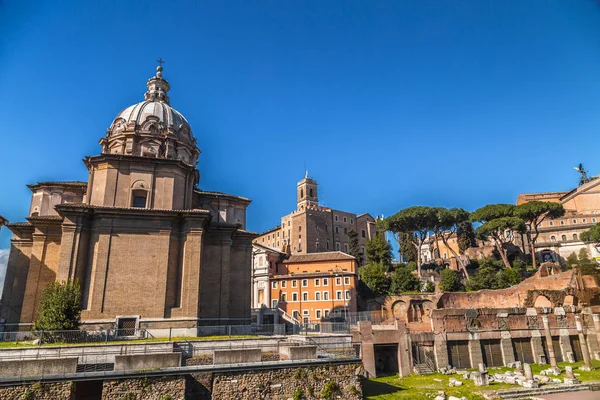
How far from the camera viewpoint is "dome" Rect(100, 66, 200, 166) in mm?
32625

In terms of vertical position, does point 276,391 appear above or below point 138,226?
below

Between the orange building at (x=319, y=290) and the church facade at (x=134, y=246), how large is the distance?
17.3 meters

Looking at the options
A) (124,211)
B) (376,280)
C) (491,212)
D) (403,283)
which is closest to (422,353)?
(403,283)

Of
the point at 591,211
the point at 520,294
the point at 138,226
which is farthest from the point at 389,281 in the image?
the point at 591,211

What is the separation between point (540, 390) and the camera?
67.4 feet

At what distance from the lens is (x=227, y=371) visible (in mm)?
15258

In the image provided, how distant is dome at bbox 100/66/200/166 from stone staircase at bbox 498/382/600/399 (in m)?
28.6

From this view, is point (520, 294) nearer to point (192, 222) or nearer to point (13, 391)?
point (192, 222)

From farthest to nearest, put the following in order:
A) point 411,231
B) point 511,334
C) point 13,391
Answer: point 411,231 → point 511,334 → point 13,391

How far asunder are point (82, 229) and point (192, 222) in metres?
6.70

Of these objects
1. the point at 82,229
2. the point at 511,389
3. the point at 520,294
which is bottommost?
the point at 511,389

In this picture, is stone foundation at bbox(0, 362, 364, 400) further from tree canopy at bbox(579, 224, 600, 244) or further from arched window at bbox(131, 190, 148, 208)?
tree canopy at bbox(579, 224, 600, 244)

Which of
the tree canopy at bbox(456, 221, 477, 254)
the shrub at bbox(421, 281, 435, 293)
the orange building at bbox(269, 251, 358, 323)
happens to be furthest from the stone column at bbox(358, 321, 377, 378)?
the tree canopy at bbox(456, 221, 477, 254)

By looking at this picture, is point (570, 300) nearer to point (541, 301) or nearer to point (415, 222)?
point (541, 301)
